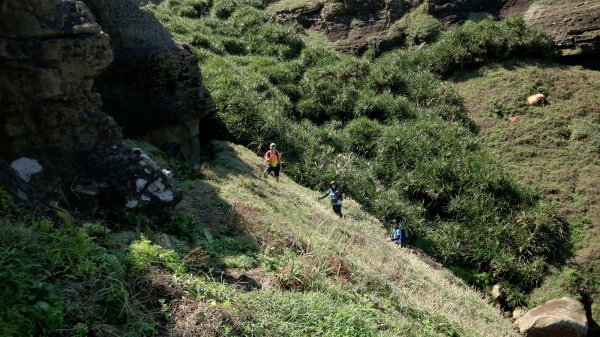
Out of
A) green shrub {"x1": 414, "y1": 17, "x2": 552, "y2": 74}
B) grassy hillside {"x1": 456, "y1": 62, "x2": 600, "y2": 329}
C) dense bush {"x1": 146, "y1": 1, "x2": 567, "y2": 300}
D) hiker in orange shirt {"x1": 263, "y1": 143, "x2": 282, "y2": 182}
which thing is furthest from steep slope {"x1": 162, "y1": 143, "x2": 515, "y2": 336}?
green shrub {"x1": 414, "y1": 17, "x2": 552, "y2": 74}

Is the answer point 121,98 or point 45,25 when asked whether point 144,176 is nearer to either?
point 45,25

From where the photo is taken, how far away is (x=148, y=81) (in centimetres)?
1223

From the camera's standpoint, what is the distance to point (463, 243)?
1639 cm

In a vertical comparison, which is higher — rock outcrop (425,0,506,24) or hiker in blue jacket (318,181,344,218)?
rock outcrop (425,0,506,24)

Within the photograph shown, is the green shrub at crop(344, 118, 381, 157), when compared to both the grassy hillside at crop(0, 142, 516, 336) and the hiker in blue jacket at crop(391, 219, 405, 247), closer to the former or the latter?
the hiker in blue jacket at crop(391, 219, 405, 247)

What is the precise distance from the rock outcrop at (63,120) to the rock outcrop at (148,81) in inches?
149

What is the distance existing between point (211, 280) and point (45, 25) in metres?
4.07

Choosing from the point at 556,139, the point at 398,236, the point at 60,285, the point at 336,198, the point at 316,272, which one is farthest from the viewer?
the point at 556,139

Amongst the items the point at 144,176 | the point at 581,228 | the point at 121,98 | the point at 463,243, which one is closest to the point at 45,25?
the point at 144,176

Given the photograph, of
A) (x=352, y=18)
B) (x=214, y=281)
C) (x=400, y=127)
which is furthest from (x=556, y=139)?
(x=214, y=281)

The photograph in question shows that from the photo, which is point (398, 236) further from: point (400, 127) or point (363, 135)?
point (400, 127)

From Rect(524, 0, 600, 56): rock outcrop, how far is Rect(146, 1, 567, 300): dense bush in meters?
0.88

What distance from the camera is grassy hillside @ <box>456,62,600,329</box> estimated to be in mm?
15273

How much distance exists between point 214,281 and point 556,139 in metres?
16.6
